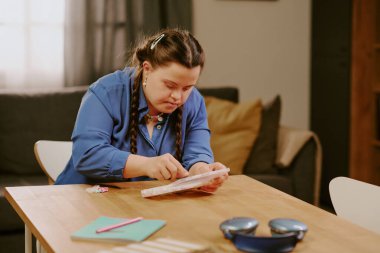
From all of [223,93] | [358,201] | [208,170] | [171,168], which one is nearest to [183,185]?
[171,168]

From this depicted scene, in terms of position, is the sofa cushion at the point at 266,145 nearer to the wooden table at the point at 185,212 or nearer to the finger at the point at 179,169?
the wooden table at the point at 185,212

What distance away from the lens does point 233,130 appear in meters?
3.60

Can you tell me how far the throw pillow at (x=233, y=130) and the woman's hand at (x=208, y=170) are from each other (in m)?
1.43

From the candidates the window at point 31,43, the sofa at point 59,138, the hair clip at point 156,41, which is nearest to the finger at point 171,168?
the hair clip at point 156,41

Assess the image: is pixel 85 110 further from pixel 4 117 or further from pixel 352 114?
pixel 352 114

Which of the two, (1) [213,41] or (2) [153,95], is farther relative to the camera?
(1) [213,41]

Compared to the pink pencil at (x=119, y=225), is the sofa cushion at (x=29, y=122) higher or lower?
lower

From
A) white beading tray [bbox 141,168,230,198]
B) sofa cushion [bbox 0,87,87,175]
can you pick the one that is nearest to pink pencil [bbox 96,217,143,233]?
white beading tray [bbox 141,168,230,198]

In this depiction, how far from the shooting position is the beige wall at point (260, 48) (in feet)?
14.0

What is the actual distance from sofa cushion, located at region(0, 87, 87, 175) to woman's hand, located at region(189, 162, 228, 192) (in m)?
1.64

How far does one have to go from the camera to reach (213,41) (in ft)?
14.0

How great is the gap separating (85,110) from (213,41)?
234 cm

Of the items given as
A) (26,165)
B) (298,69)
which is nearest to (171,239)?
(26,165)

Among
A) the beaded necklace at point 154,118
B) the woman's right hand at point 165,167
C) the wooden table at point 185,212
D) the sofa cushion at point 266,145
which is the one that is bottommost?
the sofa cushion at point 266,145
